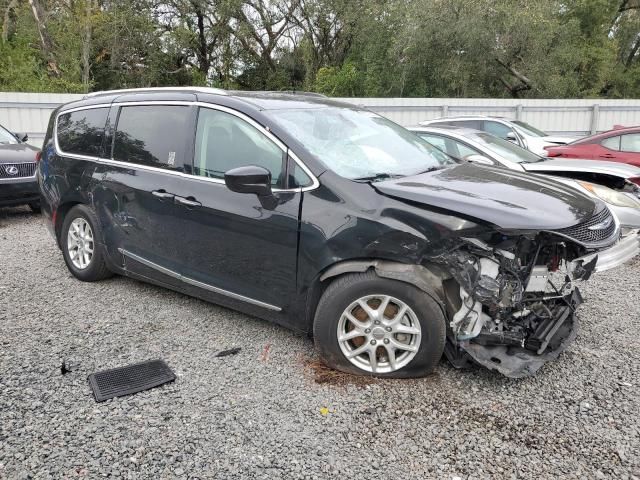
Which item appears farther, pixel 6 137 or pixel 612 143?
pixel 612 143

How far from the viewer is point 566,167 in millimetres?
6820

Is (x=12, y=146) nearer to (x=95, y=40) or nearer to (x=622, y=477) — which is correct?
(x=622, y=477)

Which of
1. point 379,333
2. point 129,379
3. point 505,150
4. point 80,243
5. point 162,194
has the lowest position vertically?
point 129,379

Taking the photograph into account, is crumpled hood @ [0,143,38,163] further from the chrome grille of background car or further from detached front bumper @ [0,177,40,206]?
detached front bumper @ [0,177,40,206]

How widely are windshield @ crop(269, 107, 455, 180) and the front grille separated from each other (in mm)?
1115

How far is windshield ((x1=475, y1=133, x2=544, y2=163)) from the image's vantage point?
749 cm

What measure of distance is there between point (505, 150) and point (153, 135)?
530 centimetres

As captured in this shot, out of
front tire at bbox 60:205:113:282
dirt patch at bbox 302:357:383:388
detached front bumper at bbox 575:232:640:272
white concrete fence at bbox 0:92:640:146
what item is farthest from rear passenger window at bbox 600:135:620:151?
front tire at bbox 60:205:113:282

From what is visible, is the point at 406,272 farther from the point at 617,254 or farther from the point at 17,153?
the point at 17,153

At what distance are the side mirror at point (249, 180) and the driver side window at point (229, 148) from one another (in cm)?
13

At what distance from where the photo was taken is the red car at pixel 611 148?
8.89 metres

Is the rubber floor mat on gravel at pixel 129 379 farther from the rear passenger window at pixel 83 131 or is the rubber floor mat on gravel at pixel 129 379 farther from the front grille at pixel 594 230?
the front grille at pixel 594 230

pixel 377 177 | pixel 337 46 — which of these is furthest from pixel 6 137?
pixel 337 46

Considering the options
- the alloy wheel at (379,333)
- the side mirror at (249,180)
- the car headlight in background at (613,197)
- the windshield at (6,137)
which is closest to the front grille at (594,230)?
the alloy wheel at (379,333)
